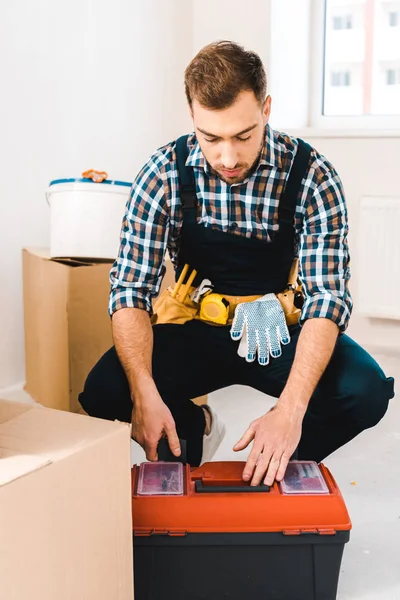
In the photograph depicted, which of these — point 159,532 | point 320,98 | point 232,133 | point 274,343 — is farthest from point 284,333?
point 320,98

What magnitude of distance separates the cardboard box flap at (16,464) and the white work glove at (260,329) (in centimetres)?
63

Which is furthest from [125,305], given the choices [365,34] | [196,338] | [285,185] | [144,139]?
[365,34]

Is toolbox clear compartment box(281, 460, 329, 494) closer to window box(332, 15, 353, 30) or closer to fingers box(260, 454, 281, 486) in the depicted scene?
fingers box(260, 454, 281, 486)

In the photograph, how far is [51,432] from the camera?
3.11 feet

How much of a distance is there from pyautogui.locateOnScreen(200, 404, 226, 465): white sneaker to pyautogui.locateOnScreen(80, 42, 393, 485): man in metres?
0.11

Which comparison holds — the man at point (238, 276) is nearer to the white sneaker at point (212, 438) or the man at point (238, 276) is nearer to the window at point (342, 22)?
the white sneaker at point (212, 438)

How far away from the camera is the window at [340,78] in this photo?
304cm

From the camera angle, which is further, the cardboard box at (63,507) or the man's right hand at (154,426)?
the man's right hand at (154,426)

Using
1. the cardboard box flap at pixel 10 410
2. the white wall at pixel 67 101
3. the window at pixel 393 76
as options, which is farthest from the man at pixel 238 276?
the window at pixel 393 76

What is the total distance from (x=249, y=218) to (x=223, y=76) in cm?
28

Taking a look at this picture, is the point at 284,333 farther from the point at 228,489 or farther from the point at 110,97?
the point at 110,97

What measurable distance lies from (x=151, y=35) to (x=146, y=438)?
1.79 meters

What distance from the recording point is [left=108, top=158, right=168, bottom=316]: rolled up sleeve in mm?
1356

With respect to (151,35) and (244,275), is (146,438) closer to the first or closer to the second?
(244,275)
